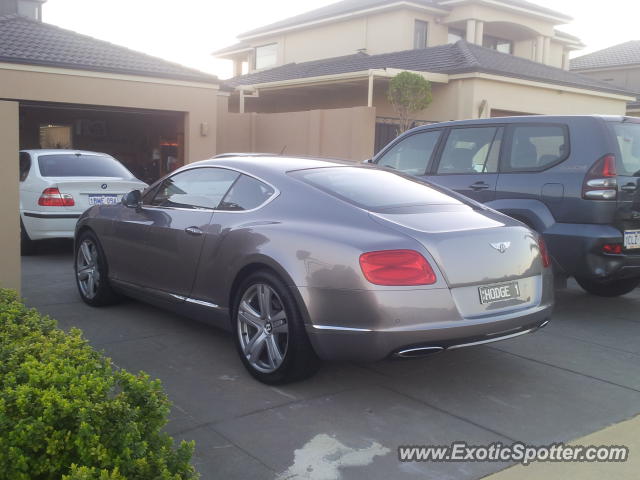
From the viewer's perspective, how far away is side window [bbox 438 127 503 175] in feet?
23.4

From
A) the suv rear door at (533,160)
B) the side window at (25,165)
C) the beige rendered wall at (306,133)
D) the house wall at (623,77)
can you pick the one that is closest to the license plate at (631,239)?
the suv rear door at (533,160)

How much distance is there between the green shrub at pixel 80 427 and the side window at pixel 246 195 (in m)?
2.29

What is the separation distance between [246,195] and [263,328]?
41.2 inches

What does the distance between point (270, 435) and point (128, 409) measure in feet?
4.63

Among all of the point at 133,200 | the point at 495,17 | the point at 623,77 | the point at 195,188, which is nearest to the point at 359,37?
the point at 495,17

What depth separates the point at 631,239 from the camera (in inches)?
241

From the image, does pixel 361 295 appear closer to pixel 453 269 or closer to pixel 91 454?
pixel 453 269

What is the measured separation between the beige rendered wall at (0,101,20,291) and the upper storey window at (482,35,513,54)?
24.6m

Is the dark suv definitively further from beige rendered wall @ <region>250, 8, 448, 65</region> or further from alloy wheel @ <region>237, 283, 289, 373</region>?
beige rendered wall @ <region>250, 8, 448, 65</region>

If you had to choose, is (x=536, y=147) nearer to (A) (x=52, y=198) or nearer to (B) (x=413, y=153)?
(B) (x=413, y=153)

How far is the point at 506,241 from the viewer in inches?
179

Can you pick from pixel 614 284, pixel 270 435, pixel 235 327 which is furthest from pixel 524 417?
pixel 614 284

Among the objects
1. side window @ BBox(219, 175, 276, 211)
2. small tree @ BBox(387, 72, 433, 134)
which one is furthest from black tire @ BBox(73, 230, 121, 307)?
small tree @ BBox(387, 72, 433, 134)

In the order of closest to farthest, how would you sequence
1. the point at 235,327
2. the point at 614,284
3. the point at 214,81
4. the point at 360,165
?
the point at 235,327
the point at 360,165
the point at 614,284
the point at 214,81
